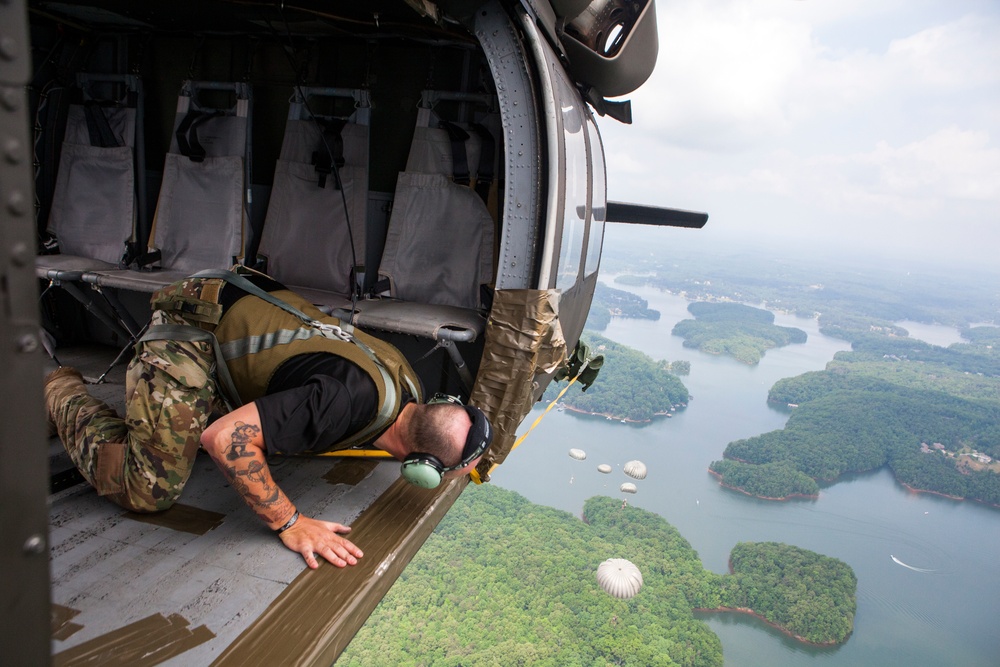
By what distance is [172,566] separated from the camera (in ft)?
5.42

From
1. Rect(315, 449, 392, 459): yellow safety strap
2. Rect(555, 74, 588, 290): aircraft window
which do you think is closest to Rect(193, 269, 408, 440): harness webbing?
Rect(315, 449, 392, 459): yellow safety strap

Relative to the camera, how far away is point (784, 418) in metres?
42.1

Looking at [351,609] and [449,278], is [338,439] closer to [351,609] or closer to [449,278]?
[351,609]

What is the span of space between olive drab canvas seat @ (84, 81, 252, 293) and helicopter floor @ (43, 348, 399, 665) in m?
1.47

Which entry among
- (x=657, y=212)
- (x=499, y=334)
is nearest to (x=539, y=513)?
(x=657, y=212)

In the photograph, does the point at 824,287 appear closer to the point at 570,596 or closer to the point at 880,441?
the point at 880,441

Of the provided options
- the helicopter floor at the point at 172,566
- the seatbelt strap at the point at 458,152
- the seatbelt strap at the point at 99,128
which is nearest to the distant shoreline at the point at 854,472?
the seatbelt strap at the point at 458,152

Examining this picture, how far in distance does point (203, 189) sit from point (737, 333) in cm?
5589

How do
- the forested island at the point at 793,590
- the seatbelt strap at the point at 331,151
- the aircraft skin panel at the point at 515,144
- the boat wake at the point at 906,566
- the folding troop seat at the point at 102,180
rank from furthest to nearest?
the boat wake at the point at 906,566 → the forested island at the point at 793,590 → the folding troop seat at the point at 102,180 → the seatbelt strap at the point at 331,151 → the aircraft skin panel at the point at 515,144

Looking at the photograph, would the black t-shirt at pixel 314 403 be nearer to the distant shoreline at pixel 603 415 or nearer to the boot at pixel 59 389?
the boot at pixel 59 389

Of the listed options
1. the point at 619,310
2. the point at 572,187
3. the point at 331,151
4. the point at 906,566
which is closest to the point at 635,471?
the point at 331,151

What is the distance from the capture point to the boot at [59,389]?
7.01ft

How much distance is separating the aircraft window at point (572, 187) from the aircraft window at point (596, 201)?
24 cm

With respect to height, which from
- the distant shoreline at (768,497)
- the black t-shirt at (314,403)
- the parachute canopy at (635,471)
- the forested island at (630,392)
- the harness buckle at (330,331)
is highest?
the harness buckle at (330,331)
